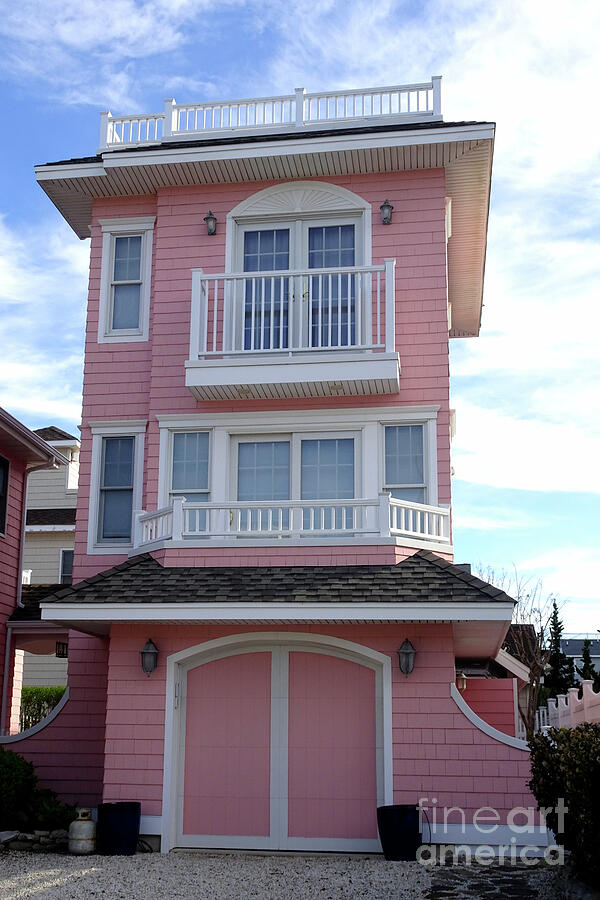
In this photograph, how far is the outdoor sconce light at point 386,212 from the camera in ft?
49.1

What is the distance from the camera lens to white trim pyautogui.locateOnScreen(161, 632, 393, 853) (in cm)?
1211

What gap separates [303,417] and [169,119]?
5458mm

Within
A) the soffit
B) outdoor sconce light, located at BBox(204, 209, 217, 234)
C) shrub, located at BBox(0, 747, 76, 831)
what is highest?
the soffit

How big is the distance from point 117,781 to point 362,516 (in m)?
4.47

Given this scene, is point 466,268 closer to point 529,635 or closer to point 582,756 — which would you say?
point 582,756

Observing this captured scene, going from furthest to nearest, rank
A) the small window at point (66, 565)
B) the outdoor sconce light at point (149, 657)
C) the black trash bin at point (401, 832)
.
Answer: the small window at point (66, 565)
the outdoor sconce light at point (149, 657)
the black trash bin at point (401, 832)

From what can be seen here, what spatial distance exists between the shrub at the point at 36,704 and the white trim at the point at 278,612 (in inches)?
498

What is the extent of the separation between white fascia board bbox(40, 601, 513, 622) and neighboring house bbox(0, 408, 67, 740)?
17.6 ft

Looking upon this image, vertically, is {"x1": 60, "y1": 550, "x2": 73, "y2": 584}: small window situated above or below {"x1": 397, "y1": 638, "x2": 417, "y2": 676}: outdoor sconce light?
above

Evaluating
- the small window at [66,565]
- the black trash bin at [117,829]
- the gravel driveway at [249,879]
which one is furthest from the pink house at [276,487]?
the small window at [66,565]

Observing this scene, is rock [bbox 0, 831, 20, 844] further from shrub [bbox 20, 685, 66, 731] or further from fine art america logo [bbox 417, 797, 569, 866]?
shrub [bbox 20, 685, 66, 731]

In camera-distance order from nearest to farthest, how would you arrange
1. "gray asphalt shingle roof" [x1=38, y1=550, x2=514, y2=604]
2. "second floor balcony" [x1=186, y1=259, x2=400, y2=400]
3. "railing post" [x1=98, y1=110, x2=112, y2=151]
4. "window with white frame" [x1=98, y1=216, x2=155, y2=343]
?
"gray asphalt shingle roof" [x1=38, y1=550, x2=514, y2=604] < "second floor balcony" [x1=186, y1=259, x2=400, y2=400] < "window with white frame" [x1=98, y1=216, x2=155, y2=343] < "railing post" [x1=98, y1=110, x2=112, y2=151]

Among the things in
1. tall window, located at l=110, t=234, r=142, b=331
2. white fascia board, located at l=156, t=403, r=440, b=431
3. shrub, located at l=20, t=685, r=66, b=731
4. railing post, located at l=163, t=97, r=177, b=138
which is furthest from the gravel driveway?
shrub, located at l=20, t=685, r=66, b=731

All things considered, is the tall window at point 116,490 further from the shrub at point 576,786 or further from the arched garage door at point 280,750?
the shrub at point 576,786
